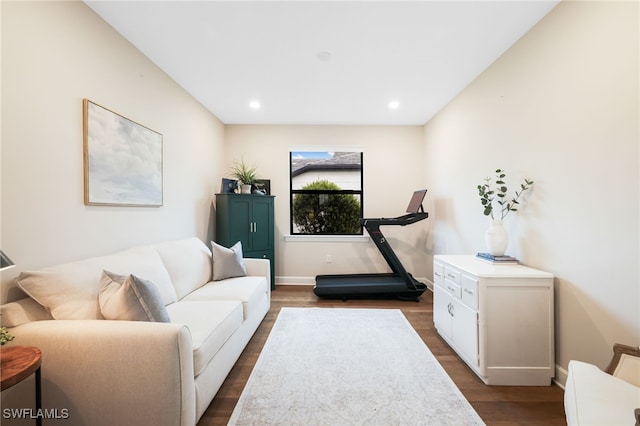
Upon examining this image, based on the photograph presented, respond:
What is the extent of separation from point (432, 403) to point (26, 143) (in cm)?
287

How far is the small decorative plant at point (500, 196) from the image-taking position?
218cm

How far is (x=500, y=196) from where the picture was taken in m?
2.24

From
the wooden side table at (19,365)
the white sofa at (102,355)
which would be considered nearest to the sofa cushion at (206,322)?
the white sofa at (102,355)

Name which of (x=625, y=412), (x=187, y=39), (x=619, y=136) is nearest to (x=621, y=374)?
(x=625, y=412)

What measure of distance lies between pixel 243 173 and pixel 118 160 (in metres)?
1.98

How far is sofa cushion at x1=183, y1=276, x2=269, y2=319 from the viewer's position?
227cm

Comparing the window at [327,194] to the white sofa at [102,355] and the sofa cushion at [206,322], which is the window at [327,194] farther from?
the white sofa at [102,355]

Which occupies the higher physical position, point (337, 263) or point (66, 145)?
point (66, 145)

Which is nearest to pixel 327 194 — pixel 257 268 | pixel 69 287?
pixel 257 268

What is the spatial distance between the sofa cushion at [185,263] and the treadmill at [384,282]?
1.54 metres

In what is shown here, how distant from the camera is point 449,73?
8.84 ft

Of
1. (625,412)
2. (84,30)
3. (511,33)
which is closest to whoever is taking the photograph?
(625,412)

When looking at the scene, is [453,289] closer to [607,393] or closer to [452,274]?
[452,274]

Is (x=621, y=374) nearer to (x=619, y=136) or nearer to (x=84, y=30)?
(x=619, y=136)
